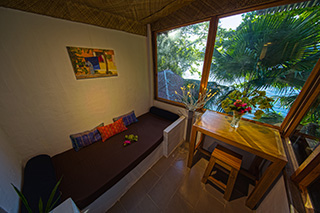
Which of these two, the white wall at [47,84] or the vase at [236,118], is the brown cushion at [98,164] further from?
the vase at [236,118]

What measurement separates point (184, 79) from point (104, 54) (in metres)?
1.54

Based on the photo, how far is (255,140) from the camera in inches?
46.1

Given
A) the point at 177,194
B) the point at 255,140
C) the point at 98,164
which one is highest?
the point at 255,140

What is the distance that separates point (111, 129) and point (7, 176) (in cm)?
112

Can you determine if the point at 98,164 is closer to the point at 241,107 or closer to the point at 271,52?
the point at 241,107

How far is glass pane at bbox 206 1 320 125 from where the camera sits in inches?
41.8

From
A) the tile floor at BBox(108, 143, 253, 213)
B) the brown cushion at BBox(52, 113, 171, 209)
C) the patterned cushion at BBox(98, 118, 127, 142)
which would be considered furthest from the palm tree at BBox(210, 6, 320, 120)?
the patterned cushion at BBox(98, 118, 127, 142)

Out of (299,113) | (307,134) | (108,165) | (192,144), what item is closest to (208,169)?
(192,144)

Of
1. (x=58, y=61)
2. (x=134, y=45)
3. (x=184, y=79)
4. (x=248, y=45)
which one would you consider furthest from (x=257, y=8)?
(x=58, y=61)

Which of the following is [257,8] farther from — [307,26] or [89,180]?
[89,180]

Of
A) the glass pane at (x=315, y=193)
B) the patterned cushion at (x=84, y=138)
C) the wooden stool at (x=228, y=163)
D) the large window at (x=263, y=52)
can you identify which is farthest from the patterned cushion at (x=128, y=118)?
the glass pane at (x=315, y=193)

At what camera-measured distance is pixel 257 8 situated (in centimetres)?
121

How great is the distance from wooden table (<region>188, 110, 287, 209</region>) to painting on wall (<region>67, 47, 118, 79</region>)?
177 cm

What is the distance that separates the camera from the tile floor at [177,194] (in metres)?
1.28
